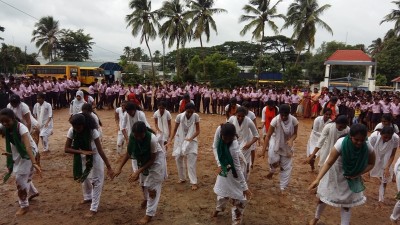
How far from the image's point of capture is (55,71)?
119ft

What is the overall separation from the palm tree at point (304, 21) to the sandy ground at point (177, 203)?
23259 millimetres

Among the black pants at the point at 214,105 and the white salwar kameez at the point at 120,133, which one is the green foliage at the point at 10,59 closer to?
the black pants at the point at 214,105

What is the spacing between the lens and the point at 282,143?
19.8 ft

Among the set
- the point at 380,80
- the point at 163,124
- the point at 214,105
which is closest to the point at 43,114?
the point at 163,124

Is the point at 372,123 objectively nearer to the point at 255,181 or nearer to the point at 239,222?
the point at 255,181

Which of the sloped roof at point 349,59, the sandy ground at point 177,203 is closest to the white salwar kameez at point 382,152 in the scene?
the sandy ground at point 177,203

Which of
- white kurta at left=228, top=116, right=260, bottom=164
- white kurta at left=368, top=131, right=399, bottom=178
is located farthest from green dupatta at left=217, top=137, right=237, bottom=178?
white kurta at left=368, top=131, right=399, bottom=178

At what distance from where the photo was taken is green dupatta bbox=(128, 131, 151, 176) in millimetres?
A: 4527

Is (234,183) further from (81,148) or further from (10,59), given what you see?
(10,59)

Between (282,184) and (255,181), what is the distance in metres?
0.91

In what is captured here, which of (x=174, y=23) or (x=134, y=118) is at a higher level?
(x=174, y=23)

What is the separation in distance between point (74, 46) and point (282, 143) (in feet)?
176

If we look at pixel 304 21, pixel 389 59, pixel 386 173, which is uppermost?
pixel 304 21

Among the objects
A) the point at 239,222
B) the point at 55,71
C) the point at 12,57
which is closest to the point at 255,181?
the point at 239,222
